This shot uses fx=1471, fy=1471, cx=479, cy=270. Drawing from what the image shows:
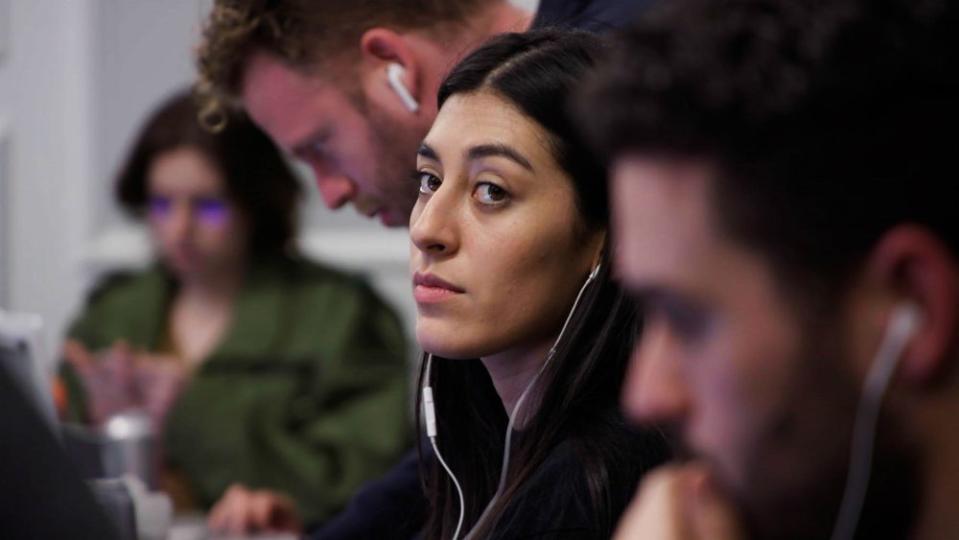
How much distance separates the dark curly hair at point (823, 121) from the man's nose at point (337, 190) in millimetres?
1074

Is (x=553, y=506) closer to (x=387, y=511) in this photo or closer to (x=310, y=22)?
(x=387, y=511)

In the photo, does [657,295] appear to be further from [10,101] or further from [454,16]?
[10,101]

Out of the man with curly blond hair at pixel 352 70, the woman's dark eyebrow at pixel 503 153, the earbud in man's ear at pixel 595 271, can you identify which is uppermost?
the woman's dark eyebrow at pixel 503 153

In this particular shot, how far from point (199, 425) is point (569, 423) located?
1.79m

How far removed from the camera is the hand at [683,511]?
74 cm

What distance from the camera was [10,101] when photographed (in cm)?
383

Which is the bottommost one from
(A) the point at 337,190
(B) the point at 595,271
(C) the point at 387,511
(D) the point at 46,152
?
(D) the point at 46,152

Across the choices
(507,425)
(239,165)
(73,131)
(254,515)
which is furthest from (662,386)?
(73,131)

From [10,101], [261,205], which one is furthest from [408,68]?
[10,101]

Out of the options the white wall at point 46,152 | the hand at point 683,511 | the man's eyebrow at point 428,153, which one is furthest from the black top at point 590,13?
the white wall at point 46,152

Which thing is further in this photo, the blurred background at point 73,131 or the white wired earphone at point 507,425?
the blurred background at point 73,131

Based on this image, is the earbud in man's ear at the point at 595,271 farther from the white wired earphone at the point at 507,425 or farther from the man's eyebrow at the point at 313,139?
the man's eyebrow at the point at 313,139

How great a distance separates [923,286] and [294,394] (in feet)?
7.56

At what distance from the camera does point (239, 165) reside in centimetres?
296
